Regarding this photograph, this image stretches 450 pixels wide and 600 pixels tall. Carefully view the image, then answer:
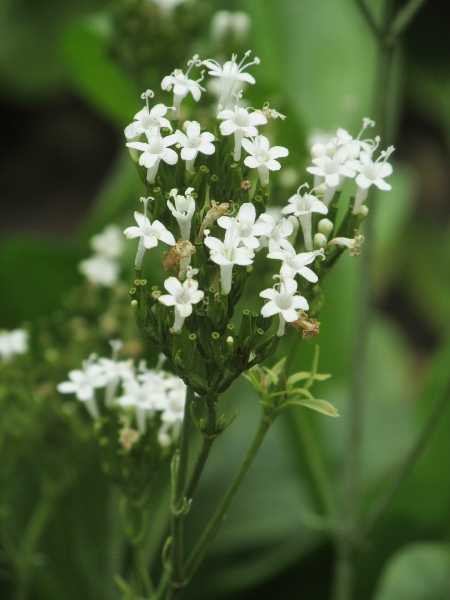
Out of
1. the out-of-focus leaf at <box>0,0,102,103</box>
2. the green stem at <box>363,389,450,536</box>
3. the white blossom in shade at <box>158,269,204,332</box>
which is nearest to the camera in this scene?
the white blossom in shade at <box>158,269,204,332</box>

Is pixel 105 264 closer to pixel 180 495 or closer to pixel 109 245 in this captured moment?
pixel 109 245

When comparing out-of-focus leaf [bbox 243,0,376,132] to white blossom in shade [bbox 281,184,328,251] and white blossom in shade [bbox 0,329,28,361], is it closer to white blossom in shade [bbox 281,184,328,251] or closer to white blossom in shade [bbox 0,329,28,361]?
white blossom in shade [bbox 0,329,28,361]

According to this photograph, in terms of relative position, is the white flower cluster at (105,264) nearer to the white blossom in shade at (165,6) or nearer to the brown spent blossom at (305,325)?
the white blossom in shade at (165,6)

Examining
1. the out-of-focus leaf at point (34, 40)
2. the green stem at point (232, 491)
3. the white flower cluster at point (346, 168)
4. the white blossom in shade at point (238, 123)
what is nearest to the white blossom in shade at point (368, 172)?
the white flower cluster at point (346, 168)

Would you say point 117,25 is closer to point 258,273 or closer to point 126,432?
point 258,273

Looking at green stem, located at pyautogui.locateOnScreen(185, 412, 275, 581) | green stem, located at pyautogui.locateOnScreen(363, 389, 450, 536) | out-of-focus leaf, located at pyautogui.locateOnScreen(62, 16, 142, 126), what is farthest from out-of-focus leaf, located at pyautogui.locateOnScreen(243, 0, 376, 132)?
green stem, located at pyautogui.locateOnScreen(185, 412, 275, 581)

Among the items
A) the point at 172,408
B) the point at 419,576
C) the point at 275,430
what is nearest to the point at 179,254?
the point at 172,408
